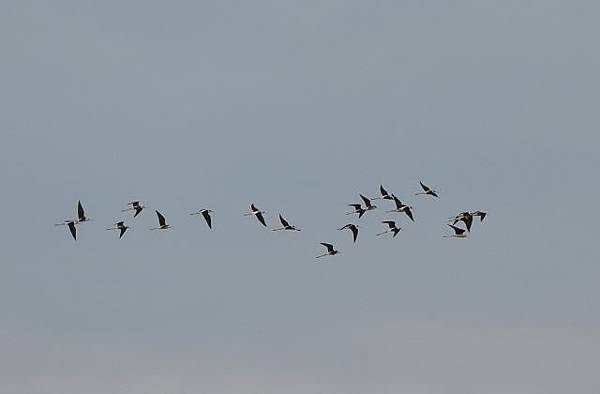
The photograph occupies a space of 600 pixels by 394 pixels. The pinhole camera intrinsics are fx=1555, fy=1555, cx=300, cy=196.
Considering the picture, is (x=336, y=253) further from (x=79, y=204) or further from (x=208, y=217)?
(x=79, y=204)

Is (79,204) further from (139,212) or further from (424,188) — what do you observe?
(424,188)

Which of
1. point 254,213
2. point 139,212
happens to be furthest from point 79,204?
point 254,213

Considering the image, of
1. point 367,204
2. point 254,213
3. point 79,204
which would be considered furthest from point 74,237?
point 367,204

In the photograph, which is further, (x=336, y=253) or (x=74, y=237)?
(x=336, y=253)

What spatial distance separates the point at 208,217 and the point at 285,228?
7.87 m

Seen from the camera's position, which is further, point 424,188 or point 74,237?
point 424,188

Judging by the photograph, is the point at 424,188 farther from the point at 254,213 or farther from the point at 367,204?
the point at 254,213

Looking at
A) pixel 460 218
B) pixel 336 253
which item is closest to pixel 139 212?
pixel 336 253

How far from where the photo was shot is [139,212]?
156500 mm

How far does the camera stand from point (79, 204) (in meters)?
153

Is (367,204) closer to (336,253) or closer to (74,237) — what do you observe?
(336,253)

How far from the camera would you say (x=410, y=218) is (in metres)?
156

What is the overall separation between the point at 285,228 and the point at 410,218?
41.3 feet

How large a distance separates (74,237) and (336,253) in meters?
26.7
